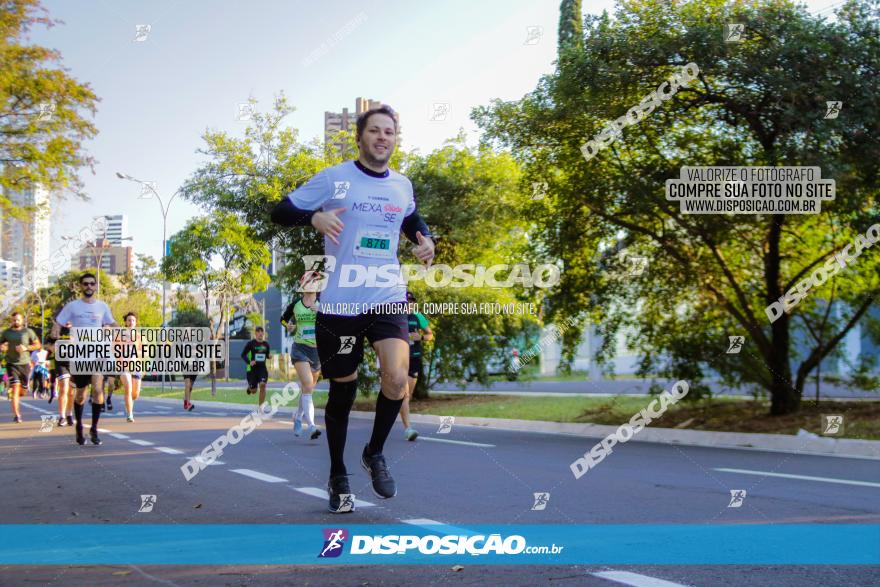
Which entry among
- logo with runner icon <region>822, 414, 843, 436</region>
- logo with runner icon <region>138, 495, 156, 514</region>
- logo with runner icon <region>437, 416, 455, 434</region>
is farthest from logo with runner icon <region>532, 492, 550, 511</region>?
logo with runner icon <region>437, 416, 455, 434</region>

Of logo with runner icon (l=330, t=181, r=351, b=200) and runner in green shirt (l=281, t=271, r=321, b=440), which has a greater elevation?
logo with runner icon (l=330, t=181, r=351, b=200)

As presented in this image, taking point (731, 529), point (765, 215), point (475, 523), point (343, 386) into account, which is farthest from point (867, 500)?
point (765, 215)

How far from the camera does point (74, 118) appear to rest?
20.0 m

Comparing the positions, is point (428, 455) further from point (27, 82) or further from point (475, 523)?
point (27, 82)

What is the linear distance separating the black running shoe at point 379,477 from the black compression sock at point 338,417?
0.18 meters

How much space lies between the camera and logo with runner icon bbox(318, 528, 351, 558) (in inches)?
173

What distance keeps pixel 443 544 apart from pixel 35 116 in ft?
58.4

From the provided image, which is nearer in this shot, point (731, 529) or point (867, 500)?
point (731, 529)

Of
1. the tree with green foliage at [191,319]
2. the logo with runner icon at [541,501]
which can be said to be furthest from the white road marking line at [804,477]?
the tree with green foliage at [191,319]

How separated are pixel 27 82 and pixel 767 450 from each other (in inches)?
625

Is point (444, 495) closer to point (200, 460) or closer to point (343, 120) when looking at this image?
point (200, 460)

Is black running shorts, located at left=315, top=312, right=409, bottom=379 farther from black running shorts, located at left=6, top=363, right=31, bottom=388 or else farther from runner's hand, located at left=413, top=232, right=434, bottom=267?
black running shorts, located at left=6, top=363, right=31, bottom=388

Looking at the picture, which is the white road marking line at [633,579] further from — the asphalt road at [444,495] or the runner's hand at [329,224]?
the runner's hand at [329,224]

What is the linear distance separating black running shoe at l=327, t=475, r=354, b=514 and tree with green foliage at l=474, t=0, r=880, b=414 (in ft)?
28.9
